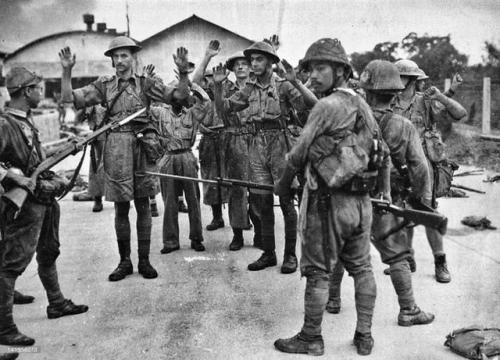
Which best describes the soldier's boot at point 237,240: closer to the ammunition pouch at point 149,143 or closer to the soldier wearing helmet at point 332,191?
the ammunition pouch at point 149,143

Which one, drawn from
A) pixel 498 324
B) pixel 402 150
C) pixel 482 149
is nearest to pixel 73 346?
pixel 402 150

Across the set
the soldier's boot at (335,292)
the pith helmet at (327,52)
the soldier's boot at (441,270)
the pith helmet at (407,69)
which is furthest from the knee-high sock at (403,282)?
the pith helmet at (407,69)

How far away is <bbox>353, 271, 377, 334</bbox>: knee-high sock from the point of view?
4086mm

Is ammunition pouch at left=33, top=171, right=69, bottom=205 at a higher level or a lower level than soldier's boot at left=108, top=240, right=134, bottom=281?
higher

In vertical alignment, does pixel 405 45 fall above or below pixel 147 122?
above

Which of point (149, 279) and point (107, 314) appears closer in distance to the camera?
point (107, 314)

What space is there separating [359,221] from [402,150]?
1.00 meters

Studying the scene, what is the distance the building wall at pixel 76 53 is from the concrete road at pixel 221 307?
28896 millimetres

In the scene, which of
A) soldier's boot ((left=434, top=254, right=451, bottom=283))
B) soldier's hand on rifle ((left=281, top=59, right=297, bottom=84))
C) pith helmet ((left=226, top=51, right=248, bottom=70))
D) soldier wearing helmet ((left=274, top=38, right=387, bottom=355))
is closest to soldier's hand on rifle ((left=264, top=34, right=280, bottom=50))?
soldier's hand on rifle ((left=281, top=59, right=297, bottom=84))

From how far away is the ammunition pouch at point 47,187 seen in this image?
4422 millimetres

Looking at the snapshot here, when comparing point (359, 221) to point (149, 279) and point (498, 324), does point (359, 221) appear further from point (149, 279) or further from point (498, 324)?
point (149, 279)

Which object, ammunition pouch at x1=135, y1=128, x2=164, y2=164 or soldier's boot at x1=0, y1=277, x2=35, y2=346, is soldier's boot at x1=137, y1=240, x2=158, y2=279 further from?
soldier's boot at x1=0, y1=277, x2=35, y2=346

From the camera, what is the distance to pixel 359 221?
400 centimetres

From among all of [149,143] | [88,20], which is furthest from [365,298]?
[88,20]
